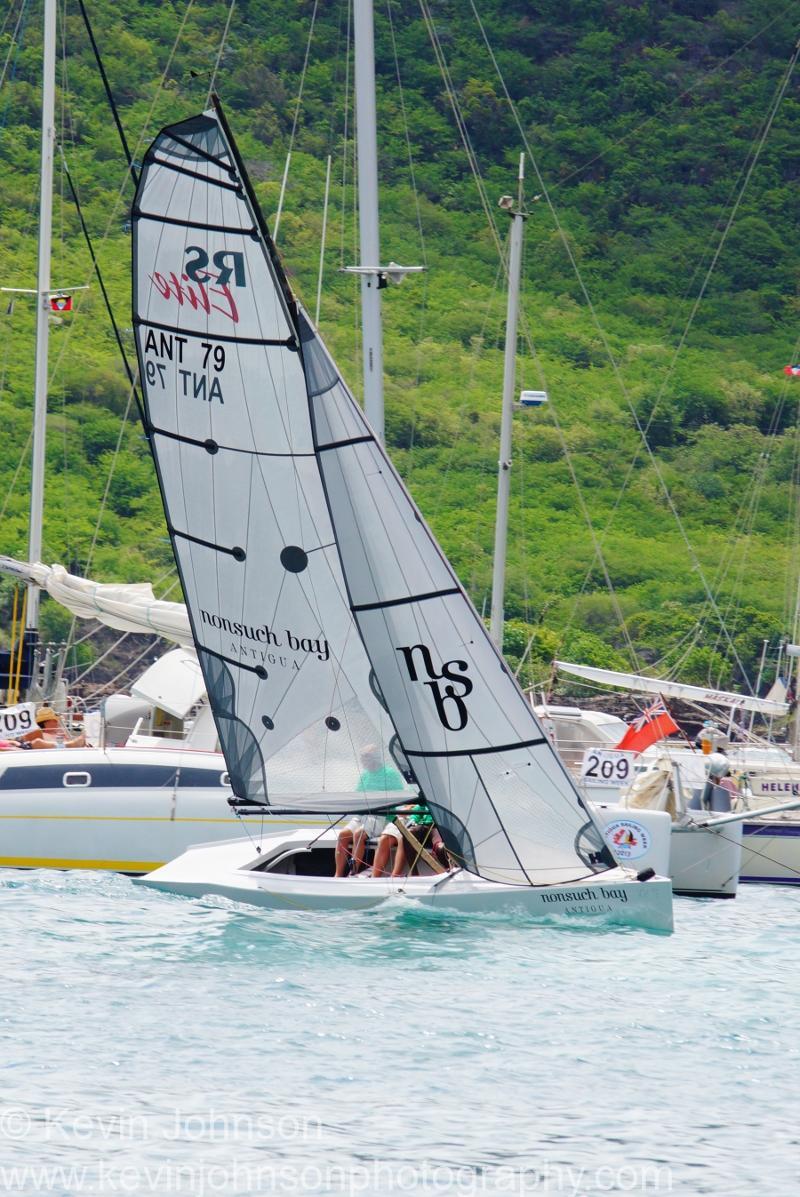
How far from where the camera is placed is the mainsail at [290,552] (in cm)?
1331

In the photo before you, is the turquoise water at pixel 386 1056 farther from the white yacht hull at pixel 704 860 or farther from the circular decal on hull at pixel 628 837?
the white yacht hull at pixel 704 860

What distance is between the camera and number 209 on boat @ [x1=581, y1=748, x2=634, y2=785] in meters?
17.3

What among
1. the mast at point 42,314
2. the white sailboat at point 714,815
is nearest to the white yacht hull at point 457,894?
the white sailboat at point 714,815

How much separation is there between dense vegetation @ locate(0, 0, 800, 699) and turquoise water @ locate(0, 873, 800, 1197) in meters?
24.6

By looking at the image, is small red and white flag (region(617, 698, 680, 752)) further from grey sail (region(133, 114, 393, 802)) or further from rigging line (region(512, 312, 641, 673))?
grey sail (region(133, 114, 393, 802))

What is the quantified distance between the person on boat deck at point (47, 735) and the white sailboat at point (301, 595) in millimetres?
4208

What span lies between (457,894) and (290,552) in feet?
10.4

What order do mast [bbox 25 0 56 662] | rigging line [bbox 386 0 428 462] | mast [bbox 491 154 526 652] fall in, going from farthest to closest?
rigging line [bbox 386 0 428 462] → mast [bbox 25 0 56 662] → mast [bbox 491 154 526 652]

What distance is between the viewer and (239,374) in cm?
1379

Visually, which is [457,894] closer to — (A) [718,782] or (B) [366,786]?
(B) [366,786]

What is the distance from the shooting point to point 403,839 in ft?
45.9

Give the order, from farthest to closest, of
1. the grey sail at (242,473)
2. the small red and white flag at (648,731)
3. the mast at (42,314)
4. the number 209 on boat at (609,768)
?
1. the mast at (42,314)
2. the small red and white flag at (648,731)
3. the number 209 on boat at (609,768)
4. the grey sail at (242,473)

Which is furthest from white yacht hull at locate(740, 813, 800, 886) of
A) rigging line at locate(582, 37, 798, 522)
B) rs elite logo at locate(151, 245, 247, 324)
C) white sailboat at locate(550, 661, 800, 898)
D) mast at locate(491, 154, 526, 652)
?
rigging line at locate(582, 37, 798, 522)

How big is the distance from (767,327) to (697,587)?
14.7 m
